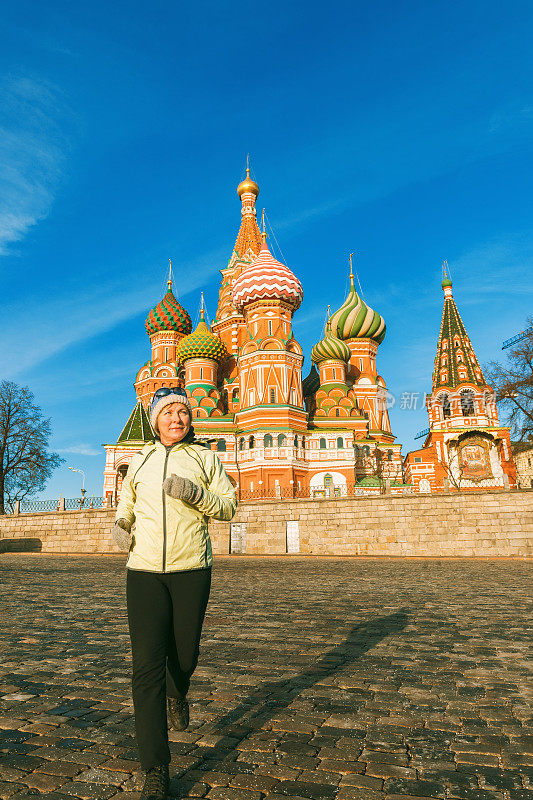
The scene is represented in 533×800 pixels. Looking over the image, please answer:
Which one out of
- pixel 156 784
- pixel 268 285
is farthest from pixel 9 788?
pixel 268 285

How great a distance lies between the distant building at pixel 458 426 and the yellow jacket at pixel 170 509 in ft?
146

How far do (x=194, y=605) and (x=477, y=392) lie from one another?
188ft

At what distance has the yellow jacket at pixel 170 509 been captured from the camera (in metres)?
3.03

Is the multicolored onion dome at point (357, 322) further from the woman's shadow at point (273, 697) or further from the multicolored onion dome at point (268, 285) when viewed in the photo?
the woman's shadow at point (273, 697)

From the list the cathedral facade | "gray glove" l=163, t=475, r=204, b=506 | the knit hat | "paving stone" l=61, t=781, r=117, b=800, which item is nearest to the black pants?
"paving stone" l=61, t=781, r=117, b=800

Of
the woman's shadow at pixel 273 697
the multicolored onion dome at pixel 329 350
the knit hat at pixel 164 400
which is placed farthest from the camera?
the multicolored onion dome at pixel 329 350

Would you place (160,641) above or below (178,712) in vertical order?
above

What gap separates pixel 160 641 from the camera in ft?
9.43

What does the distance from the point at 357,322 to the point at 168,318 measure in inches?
732

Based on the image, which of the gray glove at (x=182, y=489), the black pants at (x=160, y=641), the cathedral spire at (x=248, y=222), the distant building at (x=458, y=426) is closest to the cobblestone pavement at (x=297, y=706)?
the black pants at (x=160, y=641)

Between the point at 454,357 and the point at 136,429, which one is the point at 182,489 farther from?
the point at 454,357

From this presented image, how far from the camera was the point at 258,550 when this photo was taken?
81.1 feet

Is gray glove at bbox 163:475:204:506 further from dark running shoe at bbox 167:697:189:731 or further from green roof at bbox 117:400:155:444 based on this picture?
green roof at bbox 117:400:155:444

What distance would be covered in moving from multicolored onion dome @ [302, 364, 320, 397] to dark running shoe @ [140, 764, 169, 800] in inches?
1876
